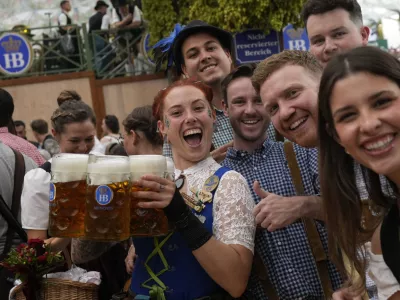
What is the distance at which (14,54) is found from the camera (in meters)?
13.8

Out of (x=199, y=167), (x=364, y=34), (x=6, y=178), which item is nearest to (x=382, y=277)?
(x=199, y=167)

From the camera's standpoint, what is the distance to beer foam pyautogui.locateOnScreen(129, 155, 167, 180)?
232 cm

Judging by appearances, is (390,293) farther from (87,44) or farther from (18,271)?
(87,44)

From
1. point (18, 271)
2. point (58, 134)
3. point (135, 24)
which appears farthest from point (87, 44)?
point (18, 271)

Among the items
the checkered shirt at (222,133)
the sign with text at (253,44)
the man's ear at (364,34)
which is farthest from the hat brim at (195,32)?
the sign with text at (253,44)

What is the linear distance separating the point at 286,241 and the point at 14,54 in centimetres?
1196

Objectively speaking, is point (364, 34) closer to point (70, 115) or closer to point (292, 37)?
point (70, 115)

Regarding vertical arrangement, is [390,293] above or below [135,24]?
below

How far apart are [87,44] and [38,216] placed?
1097 centimetres

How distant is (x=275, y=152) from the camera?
2.90 m

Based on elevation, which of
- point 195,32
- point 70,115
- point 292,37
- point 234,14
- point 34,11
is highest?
point 34,11

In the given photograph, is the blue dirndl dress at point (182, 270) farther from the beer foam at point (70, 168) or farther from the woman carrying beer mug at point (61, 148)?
the woman carrying beer mug at point (61, 148)

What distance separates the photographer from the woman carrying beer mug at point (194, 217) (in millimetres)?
2377

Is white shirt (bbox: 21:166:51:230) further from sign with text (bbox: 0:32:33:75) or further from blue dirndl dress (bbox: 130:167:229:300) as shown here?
sign with text (bbox: 0:32:33:75)
